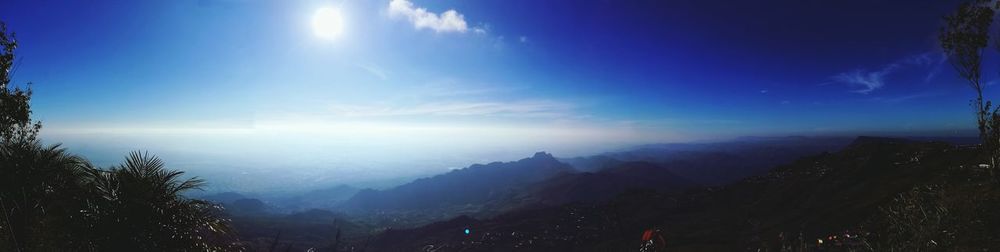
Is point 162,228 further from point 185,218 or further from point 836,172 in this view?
point 836,172

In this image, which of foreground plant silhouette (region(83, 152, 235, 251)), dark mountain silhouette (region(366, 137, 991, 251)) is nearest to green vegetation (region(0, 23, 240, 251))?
foreground plant silhouette (region(83, 152, 235, 251))

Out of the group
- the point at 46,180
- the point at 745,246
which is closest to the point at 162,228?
the point at 46,180

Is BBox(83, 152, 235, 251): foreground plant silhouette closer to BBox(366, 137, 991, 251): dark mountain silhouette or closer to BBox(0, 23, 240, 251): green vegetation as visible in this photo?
BBox(0, 23, 240, 251): green vegetation

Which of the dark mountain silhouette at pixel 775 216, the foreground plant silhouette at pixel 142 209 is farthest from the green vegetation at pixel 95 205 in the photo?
the dark mountain silhouette at pixel 775 216

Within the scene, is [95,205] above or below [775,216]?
above

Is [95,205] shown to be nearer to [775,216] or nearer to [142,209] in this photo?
[142,209]

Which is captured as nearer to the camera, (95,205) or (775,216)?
(95,205)

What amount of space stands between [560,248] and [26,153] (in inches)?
5988

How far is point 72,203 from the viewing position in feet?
46.4

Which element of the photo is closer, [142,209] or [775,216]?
[142,209]

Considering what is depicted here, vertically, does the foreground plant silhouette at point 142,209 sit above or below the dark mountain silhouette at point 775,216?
above

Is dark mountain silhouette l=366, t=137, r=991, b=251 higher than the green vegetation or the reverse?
the reverse

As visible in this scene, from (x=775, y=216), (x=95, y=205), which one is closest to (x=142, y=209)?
(x=95, y=205)

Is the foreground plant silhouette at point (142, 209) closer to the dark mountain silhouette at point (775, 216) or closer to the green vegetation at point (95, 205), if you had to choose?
the green vegetation at point (95, 205)
